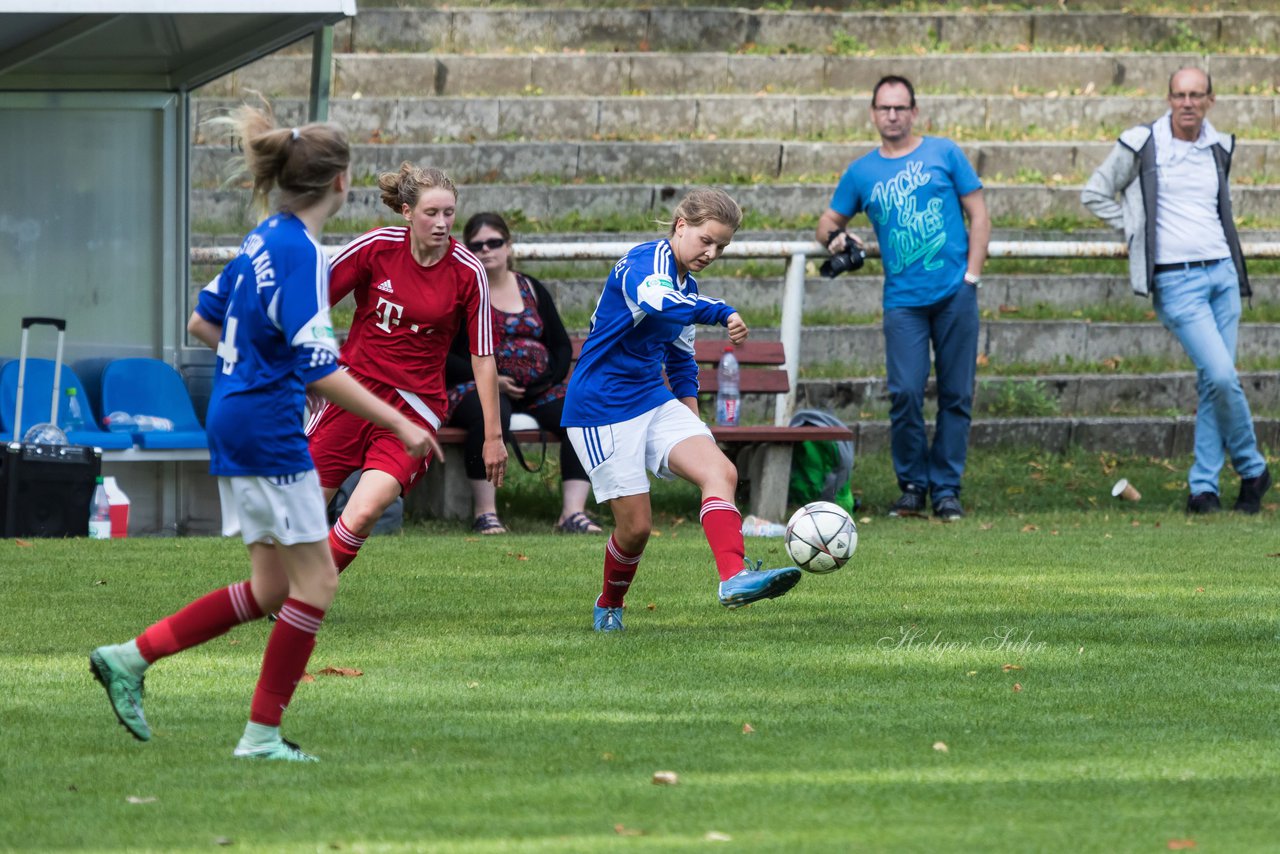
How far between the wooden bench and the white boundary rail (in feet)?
0.71

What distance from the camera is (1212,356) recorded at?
1130 cm

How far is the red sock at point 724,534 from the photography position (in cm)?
691

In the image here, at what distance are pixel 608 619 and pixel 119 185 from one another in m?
6.15

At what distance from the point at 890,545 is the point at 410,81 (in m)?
9.06

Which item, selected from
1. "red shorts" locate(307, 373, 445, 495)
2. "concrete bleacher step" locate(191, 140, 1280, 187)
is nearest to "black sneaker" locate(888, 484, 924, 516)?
"red shorts" locate(307, 373, 445, 495)

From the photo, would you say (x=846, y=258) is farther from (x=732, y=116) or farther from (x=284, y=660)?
(x=284, y=660)

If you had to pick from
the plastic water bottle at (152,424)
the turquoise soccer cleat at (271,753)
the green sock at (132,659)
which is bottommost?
the plastic water bottle at (152,424)

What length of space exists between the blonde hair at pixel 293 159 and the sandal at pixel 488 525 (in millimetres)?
5758

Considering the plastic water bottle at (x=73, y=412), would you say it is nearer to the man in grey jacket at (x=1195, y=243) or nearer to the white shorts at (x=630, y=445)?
the white shorts at (x=630, y=445)

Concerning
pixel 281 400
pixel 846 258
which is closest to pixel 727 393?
pixel 846 258

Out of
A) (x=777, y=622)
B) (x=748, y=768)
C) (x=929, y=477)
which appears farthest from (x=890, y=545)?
(x=748, y=768)

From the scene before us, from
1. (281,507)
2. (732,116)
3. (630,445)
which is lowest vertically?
(630,445)

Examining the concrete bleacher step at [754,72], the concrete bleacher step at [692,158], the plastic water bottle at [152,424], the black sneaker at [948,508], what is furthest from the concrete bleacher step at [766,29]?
the black sneaker at [948,508]

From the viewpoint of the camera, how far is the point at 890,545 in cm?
998
